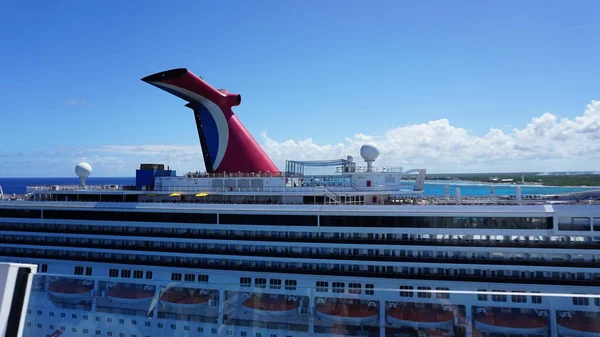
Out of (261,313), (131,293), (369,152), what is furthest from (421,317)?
(369,152)

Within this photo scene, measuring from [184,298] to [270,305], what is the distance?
121cm

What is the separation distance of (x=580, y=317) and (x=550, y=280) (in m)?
14.2

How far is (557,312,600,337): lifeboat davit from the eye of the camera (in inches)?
215

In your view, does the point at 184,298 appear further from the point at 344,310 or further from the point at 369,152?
the point at 369,152

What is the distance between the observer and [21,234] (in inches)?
953

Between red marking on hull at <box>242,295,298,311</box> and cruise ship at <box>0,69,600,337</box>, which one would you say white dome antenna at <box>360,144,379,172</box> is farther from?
red marking on hull at <box>242,295,298,311</box>

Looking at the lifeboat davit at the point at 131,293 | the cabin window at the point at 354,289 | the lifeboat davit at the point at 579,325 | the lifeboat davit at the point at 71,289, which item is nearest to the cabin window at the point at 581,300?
the lifeboat davit at the point at 579,325

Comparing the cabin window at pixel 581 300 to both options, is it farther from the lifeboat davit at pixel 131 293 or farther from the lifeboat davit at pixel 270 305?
the lifeboat davit at pixel 131 293

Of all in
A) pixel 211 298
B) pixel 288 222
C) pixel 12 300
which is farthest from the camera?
pixel 288 222

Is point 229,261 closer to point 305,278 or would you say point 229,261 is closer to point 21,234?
point 305,278

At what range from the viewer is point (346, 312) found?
239 inches

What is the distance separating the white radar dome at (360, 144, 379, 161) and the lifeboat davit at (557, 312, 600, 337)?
1900 cm

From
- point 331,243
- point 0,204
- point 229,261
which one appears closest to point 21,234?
point 0,204

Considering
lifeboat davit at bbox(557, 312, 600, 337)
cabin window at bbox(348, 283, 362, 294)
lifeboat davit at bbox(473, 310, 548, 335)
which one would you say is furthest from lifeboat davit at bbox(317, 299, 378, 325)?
lifeboat davit at bbox(557, 312, 600, 337)
